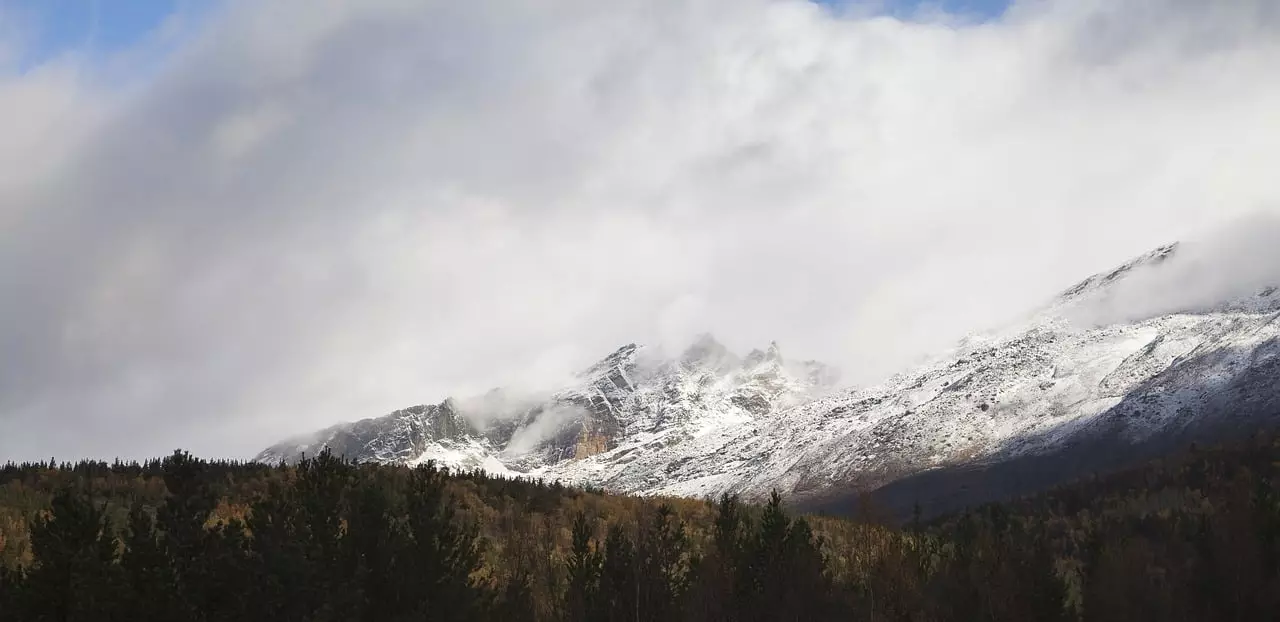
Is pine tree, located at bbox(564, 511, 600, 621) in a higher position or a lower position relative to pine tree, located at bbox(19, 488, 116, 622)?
lower

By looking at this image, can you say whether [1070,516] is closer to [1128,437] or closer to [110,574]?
[1128,437]

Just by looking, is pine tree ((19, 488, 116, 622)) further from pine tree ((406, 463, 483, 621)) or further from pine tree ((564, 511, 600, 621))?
pine tree ((564, 511, 600, 621))

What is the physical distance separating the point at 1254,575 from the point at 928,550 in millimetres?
14925

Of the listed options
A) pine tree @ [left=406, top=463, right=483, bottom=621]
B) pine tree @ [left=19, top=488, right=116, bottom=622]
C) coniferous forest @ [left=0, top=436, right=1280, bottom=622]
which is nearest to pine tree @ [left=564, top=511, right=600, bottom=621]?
coniferous forest @ [left=0, top=436, right=1280, bottom=622]

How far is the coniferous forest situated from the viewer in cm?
2228

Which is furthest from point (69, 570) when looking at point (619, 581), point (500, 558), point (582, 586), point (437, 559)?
point (619, 581)

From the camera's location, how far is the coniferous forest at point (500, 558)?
22.3 m

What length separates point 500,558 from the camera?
3862 cm

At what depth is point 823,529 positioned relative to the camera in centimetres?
5403

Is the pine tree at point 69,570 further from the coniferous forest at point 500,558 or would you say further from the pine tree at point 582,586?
the pine tree at point 582,586

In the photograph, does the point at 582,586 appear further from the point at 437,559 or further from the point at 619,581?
the point at 437,559

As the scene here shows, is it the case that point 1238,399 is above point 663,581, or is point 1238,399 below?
above

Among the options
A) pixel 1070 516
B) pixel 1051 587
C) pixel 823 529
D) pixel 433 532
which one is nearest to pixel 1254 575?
pixel 1051 587

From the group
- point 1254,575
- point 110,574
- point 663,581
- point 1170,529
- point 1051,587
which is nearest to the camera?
point 110,574
